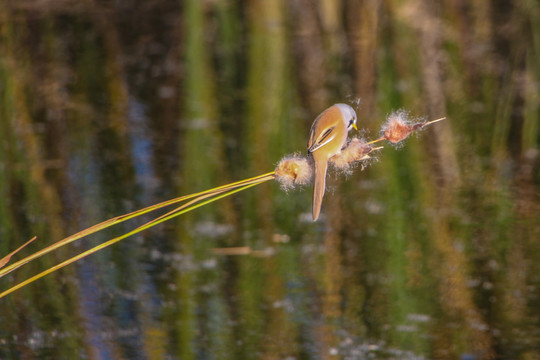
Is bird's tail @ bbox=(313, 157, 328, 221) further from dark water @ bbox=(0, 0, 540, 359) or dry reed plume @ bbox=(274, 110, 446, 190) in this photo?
dark water @ bbox=(0, 0, 540, 359)

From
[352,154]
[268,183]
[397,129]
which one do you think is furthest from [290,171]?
[268,183]

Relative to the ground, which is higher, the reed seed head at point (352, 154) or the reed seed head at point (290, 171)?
the reed seed head at point (352, 154)

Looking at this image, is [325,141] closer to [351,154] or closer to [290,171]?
[351,154]

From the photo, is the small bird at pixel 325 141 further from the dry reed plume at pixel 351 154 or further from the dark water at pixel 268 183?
the dark water at pixel 268 183

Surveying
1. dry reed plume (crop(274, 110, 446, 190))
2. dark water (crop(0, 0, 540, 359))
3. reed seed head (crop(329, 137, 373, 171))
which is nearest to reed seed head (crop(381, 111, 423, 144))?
dry reed plume (crop(274, 110, 446, 190))

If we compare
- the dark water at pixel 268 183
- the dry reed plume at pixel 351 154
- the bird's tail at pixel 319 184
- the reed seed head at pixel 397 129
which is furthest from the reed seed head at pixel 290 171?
the dark water at pixel 268 183

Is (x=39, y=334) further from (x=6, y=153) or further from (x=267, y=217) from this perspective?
(x=6, y=153)
